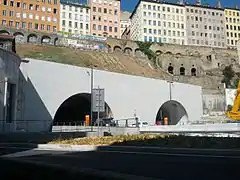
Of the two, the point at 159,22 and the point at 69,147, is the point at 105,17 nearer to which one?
the point at 159,22

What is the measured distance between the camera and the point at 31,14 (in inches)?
4077

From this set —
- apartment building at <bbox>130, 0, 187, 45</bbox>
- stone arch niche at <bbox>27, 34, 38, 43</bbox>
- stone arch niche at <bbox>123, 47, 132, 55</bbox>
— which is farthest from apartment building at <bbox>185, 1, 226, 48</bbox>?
stone arch niche at <bbox>27, 34, 38, 43</bbox>

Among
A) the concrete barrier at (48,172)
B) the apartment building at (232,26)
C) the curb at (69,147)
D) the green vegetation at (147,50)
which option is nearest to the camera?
the concrete barrier at (48,172)

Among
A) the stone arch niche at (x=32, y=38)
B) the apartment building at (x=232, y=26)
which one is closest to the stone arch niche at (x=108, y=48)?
the stone arch niche at (x=32, y=38)

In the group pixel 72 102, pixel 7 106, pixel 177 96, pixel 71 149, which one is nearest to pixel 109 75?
pixel 72 102

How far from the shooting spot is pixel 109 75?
135 feet

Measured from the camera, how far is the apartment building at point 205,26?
123 meters

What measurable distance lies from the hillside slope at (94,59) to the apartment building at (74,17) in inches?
1105

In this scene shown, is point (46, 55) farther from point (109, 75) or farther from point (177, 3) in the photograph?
point (177, 3)

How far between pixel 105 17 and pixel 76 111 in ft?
245

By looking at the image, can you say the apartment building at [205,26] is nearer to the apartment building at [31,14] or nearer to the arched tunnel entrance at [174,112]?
the apartment building at [31,14]

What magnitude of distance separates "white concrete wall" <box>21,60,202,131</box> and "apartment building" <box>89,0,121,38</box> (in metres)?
72.8

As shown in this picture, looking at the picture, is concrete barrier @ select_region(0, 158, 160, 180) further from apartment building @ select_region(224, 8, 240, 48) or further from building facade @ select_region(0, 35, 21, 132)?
apartment building @ select_region(224, 8, 240, 48)

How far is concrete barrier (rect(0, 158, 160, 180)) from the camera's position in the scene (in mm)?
4660
